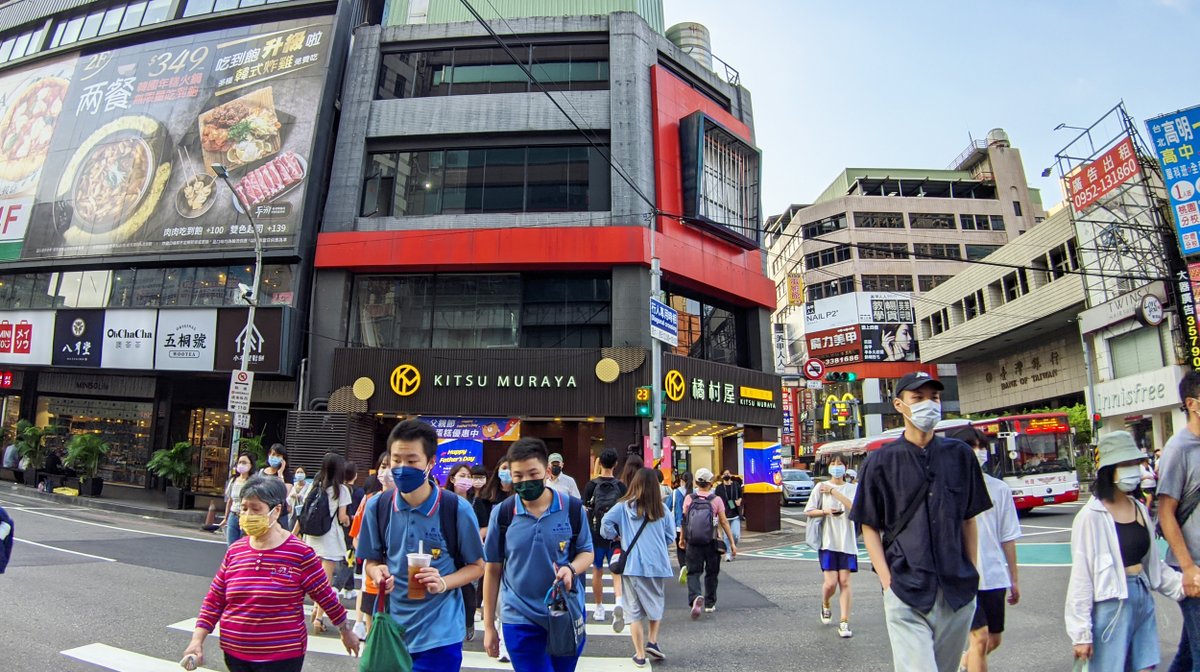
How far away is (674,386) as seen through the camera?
20016 mm

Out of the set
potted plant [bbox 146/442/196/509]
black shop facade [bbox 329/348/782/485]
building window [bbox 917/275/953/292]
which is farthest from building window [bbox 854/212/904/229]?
potted plant [bbox 146/442/196/509]

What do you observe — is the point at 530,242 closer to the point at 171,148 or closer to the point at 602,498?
the point at 602,498

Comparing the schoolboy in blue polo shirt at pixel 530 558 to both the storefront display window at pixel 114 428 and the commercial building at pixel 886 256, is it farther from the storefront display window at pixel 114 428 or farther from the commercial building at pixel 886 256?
the commercial building at pixel 886 256

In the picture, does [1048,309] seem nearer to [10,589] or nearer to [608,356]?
[608,356]

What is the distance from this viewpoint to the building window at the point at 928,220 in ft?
191

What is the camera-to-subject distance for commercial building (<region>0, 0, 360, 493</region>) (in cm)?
2095

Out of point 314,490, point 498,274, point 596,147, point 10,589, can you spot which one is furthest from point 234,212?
point 314,490

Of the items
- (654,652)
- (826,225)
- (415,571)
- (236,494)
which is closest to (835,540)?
(654,652)

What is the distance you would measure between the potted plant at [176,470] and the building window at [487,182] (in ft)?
31.1

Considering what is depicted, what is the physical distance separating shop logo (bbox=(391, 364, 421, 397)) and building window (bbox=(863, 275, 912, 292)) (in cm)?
4708

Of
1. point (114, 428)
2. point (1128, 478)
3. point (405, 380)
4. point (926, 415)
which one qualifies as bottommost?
point (1128, 478)

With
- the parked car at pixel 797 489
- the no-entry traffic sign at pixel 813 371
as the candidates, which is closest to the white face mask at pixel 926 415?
the no-entry traffic sign at pixel 813 371

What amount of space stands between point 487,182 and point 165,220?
1098 cm

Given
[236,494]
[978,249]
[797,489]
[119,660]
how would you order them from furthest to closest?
[978,249]
[797,489]
[236,494]
[119,660]
